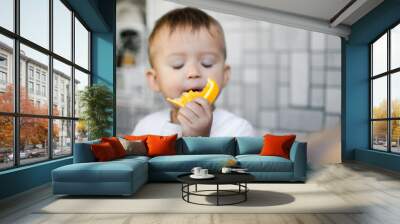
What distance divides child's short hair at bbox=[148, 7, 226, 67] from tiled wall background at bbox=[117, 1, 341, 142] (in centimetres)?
14

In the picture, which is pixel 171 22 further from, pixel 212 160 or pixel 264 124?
pixel 212 160

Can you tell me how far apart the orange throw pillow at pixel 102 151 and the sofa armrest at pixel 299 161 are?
282 centimetres

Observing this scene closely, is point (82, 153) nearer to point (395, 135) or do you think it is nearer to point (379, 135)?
point (395, 135)

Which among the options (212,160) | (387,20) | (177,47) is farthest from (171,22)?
(387,20)

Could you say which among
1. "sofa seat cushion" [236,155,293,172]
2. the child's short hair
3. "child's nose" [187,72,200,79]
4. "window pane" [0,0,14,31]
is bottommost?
"sofa seat cushion" [236,155,293,172]

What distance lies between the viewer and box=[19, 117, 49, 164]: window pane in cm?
544

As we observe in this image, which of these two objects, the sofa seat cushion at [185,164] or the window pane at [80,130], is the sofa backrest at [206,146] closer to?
the sofa seat cushion at [185,164]

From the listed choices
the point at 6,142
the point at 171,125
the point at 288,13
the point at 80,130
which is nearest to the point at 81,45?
the point at 80,130

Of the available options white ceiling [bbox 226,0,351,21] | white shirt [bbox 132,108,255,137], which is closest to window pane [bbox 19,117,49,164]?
white shirt [bbox 132,108,255,137]

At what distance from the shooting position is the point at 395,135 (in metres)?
8.04

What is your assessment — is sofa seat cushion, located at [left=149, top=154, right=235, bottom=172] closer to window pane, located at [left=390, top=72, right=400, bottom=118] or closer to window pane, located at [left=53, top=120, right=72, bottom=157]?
window pane, located at [left=53, top=120, right=72, bottom=157]

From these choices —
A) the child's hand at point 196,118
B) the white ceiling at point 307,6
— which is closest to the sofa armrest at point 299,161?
the child's hand at point 196,118

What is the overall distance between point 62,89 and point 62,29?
3.52 ft

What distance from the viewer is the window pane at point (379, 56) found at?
8.63 metres
